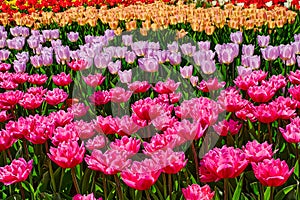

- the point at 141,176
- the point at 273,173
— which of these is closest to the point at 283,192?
the point at 273,173

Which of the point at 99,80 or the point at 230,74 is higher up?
the point at 99,80

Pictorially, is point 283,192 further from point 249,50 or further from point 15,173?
point 249,50

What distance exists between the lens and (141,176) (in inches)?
72.8

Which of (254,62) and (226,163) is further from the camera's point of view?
(254,62)

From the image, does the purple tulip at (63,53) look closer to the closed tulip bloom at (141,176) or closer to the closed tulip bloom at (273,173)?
the closed tulip bloom at (141,176)

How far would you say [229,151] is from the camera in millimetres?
1914

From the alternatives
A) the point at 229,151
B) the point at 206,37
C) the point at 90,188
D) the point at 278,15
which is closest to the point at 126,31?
the point at 206,37

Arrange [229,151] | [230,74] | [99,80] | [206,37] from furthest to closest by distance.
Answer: [206,37], [230,74], [99,80], [229,151]

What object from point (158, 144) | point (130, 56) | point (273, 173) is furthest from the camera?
point (130, 56)

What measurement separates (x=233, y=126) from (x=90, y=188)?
78 centimetres

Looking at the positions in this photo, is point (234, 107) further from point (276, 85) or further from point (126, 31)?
point (126, 31)

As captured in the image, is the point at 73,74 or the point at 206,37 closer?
the point at 73,74

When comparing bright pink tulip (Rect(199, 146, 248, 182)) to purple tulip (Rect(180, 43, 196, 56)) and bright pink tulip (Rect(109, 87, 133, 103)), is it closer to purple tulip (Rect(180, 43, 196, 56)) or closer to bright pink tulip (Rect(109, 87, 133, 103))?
bright pink tulip (Rect(109, 87, 133, 103))

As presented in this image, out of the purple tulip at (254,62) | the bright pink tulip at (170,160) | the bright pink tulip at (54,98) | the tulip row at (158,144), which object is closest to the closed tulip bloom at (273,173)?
the tulip row at (158,144)
